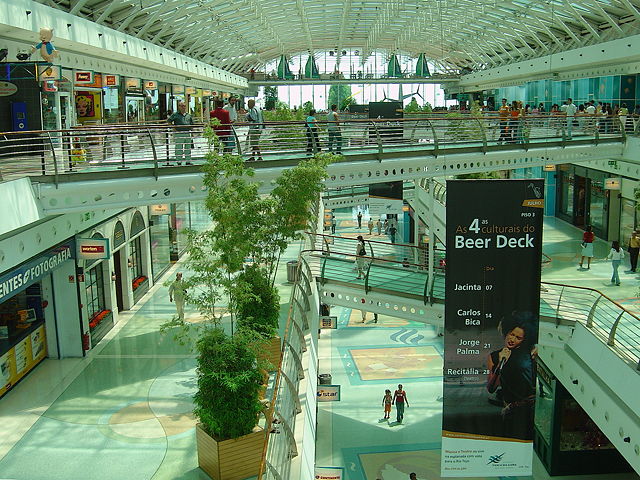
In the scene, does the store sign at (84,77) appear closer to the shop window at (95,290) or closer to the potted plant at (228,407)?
the shop window at (95,290)

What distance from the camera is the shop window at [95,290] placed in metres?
19.8

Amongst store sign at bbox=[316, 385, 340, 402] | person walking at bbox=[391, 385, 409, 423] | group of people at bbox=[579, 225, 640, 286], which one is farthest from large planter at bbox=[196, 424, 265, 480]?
group of people at bbox=[579, 225, 640, 286]

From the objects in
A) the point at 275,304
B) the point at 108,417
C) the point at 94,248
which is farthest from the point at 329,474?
the point at 94,248

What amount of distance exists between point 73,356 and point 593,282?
1545 centimetres

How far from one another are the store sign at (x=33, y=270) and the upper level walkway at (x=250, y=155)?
6.01 ft

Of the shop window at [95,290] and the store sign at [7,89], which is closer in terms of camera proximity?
the store sign at [7,89]

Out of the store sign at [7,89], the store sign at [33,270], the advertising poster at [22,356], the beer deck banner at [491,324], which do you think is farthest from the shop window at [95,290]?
the beer deck banner at [491,324]

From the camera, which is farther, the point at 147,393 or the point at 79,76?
the point at 79,76

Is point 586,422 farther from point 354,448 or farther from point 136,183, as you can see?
point 136,183

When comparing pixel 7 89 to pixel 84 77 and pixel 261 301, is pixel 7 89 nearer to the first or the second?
pixel 84 77

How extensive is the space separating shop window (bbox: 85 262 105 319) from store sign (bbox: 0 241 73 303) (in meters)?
2.09

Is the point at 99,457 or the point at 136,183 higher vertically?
the point at 136,183

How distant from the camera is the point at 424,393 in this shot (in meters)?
19.4

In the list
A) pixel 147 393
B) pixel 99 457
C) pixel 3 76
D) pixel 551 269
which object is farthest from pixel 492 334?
pixel 551 269
